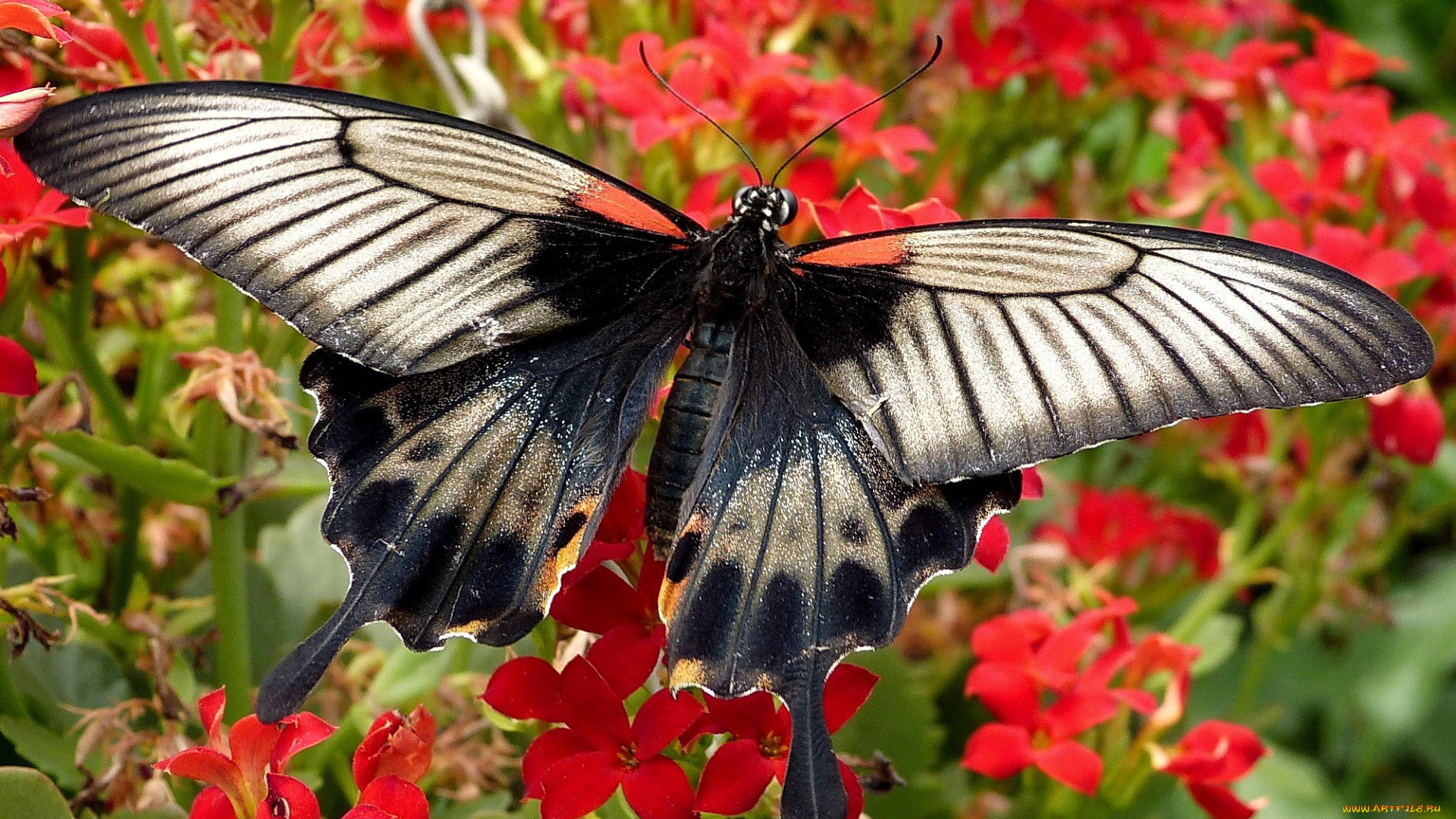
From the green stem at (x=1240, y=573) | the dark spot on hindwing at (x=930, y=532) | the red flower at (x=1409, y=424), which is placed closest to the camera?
the dark spot on hindwing at (x=930, y=532)

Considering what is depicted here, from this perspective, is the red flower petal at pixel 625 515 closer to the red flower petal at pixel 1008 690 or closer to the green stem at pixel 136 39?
the red flower petal at pixel 1008 690

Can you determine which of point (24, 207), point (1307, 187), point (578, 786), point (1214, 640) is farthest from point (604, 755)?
point (1307, 187)

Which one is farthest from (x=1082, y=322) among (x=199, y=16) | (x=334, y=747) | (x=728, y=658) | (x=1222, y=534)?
(x=1222, y=534)

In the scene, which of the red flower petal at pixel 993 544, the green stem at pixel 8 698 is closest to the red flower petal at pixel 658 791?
the red flower petal at pixel 993 544

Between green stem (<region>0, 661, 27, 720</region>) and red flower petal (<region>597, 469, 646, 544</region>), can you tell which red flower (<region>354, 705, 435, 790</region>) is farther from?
green stem (<region>0, 661, 27, 720</region>)

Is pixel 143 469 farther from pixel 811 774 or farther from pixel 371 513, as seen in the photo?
pixel 811 774

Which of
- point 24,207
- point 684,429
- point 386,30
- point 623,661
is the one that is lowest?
point 623,661

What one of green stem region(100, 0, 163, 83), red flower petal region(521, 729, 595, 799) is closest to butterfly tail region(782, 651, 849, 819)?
red flower petal region(521, 729, 595, 799)
